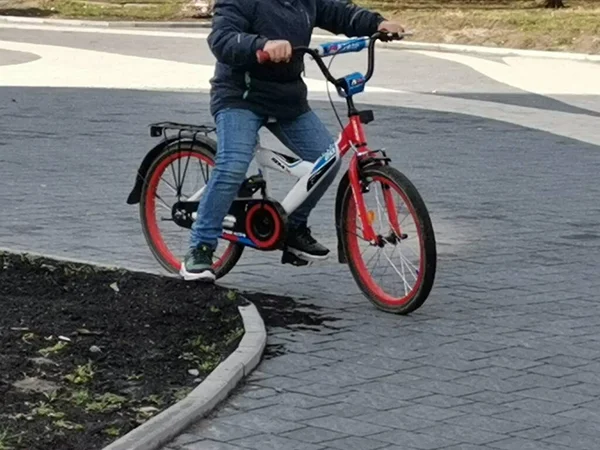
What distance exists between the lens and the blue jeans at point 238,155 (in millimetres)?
7402

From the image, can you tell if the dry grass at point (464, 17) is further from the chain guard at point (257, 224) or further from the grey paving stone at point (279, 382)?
the grey paving stone at point (279, 382)

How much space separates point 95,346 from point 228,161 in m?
1.32

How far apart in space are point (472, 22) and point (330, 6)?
936 inches

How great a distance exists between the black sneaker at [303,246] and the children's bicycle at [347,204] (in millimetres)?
38

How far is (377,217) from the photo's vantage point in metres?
7.36

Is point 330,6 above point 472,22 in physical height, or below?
above

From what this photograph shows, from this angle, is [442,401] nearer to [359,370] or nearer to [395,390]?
[395,390]

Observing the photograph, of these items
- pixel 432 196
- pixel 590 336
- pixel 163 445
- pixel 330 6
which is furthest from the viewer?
pixel 432 196

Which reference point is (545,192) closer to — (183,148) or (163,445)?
(183,148)

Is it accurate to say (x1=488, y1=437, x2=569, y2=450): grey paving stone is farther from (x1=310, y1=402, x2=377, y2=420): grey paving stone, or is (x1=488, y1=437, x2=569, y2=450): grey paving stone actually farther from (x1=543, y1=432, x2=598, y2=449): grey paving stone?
(x1=310, y1=402, x2=377, y2=420): grey paving stone

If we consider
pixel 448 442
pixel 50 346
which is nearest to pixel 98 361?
pixel 50 346

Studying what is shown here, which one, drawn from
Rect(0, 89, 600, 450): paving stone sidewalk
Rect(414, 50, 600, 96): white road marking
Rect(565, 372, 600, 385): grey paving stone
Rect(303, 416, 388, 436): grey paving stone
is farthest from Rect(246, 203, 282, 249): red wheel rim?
Rect(414, 50, 600, 96): white road marking

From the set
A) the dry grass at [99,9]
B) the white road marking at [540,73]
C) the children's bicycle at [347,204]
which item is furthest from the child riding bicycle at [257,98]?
the dry grass at [99,9]

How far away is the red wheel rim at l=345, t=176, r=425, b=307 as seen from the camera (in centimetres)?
711
